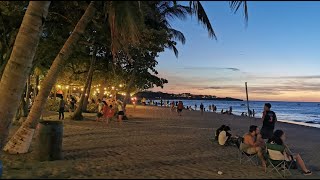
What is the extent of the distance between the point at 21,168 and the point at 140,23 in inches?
179

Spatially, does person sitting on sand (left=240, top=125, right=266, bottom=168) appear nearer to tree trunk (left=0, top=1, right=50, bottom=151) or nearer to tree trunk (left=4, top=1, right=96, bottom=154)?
tree trunk (left=4, top=1, right=96, bottom=154)

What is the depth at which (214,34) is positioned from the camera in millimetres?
10555

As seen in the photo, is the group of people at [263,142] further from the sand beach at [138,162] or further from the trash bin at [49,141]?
the trash bin at [49,141]

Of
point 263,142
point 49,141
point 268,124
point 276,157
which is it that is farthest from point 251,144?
point 49,141

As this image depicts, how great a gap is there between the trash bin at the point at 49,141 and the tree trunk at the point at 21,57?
0.87 m

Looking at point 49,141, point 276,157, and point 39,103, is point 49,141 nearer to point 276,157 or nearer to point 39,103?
point 39,103

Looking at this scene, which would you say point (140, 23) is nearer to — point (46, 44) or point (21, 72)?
point (21, 72)

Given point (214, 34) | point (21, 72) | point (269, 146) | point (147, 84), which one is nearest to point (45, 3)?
point (21, 72)

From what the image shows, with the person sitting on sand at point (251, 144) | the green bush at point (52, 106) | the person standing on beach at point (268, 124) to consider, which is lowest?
the person sitting on sand at point (251, 144)

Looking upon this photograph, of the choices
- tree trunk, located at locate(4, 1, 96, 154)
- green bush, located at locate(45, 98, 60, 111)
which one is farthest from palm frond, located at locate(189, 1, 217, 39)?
green bush, located at locate(45, 98, 60, 111)

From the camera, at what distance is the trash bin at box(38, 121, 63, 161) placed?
8.66m

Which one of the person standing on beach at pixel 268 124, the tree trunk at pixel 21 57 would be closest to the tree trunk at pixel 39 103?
the tree trunk at pixel 21 57

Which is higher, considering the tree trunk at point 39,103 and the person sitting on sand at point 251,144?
the tree trunk at point 39,103

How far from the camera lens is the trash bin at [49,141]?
866 centimetres
